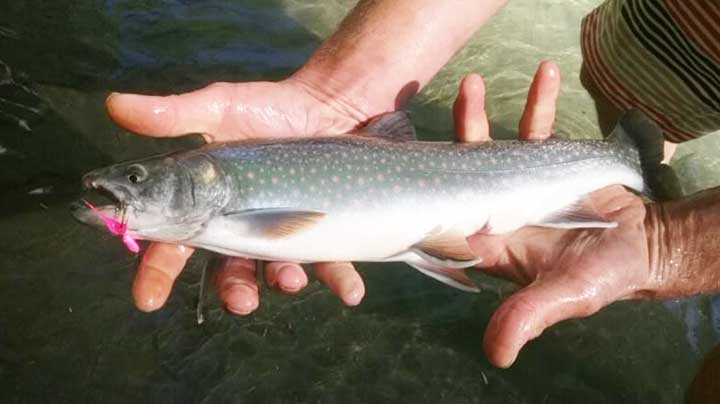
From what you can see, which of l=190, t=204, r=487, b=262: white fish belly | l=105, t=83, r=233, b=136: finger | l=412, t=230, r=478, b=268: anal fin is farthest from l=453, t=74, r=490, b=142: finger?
l=105, t=83, r=233, b=136: finger

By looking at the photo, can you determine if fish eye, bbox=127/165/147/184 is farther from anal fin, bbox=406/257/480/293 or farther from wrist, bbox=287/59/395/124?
anal fin, bbox=406/257/480/293

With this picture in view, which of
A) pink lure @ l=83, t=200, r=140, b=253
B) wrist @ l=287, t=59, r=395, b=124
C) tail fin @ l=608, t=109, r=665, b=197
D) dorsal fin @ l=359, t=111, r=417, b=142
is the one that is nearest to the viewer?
pink lure @ l=83, t=200, r=140, b=253

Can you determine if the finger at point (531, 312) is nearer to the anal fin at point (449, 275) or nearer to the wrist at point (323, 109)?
the anal fin at point (449, 275)

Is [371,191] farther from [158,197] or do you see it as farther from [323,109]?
[158,197]

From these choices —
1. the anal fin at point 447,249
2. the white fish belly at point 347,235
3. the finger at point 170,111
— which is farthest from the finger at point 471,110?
the finger at point 170,111

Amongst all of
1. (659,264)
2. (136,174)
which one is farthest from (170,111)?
(659,264)
